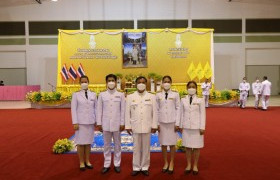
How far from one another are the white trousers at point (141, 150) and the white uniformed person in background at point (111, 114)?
0.28m

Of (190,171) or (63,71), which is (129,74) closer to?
(63,71)

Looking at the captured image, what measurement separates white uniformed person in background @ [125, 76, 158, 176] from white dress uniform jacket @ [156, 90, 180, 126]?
0.47ft

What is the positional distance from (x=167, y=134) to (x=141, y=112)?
54cm

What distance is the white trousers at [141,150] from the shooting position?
14.6 ft

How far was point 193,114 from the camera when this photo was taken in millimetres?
4449

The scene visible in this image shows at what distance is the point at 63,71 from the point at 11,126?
24.9ft

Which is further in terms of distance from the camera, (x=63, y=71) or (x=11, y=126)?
(x=63, y=71)

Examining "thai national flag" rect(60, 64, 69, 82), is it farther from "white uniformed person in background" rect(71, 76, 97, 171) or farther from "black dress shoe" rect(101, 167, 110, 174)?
"black dress shoe" rect(101, 167, 110, 174)

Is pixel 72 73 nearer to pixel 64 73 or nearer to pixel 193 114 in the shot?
pixel 64 73

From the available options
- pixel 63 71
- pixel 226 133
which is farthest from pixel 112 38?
pixel 226 133

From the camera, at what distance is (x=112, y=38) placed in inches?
665

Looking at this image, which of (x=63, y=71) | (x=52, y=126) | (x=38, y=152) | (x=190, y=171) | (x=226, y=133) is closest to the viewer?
(x=190, y=171)

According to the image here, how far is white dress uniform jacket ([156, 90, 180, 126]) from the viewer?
4.52m

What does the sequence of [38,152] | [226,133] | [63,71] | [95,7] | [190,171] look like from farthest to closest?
[95,7] → [63,71] → [226,133] → [38,152] → [190,171]
